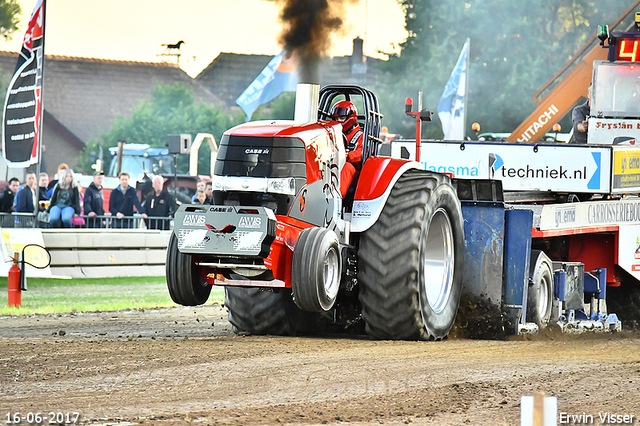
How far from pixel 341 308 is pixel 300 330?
0.45m

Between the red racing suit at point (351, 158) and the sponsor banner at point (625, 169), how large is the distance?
3439 mm

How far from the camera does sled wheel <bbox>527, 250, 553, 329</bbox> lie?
1021cm

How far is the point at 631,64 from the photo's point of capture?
13047mm

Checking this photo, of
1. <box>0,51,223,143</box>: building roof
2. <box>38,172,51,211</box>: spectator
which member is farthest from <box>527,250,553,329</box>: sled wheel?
<box>0,51,223,143</box>: building roof

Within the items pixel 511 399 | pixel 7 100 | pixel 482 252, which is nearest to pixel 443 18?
pixel 7 100

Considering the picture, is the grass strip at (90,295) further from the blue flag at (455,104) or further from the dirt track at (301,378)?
the blue flag at (455,104)

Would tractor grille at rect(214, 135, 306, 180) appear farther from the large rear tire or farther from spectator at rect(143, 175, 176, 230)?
spectator at rect(143, 175, 176, 230)

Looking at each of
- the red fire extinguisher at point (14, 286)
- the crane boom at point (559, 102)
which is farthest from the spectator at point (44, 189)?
the crane boom at point (559, 102)

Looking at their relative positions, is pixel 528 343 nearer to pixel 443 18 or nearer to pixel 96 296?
pixel 96 296

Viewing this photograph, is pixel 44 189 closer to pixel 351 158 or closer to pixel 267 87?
pixel 267 87

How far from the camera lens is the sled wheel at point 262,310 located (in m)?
9.58

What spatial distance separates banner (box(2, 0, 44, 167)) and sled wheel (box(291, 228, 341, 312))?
372 inches

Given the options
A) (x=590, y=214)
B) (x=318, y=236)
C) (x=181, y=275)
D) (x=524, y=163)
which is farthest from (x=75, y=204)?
(x=318, y=236)

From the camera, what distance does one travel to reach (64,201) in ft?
58.8
